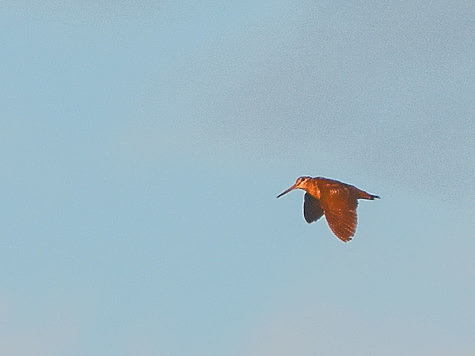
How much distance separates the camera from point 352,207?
93375 millimetres

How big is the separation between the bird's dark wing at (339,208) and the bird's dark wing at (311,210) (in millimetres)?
843

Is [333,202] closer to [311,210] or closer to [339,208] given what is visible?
[339,208]

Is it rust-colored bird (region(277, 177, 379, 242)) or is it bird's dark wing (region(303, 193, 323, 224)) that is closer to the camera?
rust-colored bird (region(277, 177, 379, 242))

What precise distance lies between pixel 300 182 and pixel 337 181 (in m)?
1.75

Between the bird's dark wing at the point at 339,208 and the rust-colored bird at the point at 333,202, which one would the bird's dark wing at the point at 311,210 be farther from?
the bird's dark wing at the point at 339,208

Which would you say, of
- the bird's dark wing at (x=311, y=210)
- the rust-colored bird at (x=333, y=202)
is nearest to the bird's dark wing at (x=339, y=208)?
the rust-colored bird at (x=333, y=202)

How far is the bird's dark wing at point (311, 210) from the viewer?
9538 cm

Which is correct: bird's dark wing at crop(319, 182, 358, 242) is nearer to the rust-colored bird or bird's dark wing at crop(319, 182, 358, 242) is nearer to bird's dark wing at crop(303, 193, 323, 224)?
the rust-colored bird

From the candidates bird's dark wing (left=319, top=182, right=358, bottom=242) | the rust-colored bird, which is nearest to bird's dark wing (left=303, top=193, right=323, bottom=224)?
the rust-colored bird

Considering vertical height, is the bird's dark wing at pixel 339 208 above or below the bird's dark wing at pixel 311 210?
below

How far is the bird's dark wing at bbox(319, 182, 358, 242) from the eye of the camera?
92.8 meters

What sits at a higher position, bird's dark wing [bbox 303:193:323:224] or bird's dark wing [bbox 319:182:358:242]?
bird's dark wing [bbox 303:193:323:224]

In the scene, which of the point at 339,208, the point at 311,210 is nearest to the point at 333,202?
the point at 339,208

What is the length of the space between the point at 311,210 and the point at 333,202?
6.71 ft
